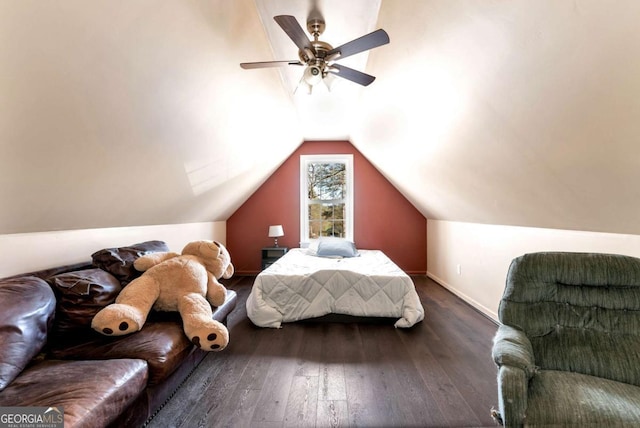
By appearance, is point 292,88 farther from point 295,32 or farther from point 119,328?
point 119,328

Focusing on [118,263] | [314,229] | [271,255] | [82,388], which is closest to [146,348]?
[82,388]

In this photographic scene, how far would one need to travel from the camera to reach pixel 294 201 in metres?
5.09

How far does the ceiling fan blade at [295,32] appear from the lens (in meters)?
1.50

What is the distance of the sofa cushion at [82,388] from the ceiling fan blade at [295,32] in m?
1.95

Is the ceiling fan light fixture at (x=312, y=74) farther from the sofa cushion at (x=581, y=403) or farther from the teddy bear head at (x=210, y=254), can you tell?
the sofa cushion at (x=581, y=403)

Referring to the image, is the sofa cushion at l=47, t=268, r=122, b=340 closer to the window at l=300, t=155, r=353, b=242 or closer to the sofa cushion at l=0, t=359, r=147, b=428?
the sofa cushion at l=0, t=359, r=147, b=428

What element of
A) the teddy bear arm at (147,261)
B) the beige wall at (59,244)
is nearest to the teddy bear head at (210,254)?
the teddy bear arm at (147,261)

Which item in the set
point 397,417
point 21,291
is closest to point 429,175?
point 397,417

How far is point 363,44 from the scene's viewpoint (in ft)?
5.47

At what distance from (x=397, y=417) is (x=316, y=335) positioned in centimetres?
117

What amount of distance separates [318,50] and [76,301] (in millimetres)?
2199

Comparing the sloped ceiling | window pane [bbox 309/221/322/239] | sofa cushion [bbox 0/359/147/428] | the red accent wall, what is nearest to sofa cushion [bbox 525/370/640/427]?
the sloped ceiling

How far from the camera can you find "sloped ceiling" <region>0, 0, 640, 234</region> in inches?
44.8

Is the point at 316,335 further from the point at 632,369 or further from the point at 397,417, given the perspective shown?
the point at 632,369
